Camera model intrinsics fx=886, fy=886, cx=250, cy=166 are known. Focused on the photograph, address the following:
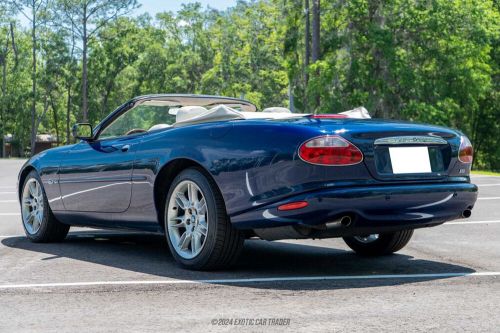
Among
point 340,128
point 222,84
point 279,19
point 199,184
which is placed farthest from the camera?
point 222,84

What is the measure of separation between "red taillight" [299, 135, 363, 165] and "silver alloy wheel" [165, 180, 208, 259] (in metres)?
0.94

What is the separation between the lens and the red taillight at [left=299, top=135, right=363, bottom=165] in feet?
18.7

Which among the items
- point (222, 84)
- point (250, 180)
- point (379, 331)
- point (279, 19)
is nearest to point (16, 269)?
point (250, 180)

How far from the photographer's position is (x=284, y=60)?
1834 inches

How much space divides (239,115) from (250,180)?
2.74 feet

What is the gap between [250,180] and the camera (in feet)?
19.4

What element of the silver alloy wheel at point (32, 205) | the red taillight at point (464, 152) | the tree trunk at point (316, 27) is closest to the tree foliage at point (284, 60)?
the tree trunk at point (316, 27)

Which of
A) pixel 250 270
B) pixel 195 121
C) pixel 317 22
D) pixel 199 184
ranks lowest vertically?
pixel 250 270

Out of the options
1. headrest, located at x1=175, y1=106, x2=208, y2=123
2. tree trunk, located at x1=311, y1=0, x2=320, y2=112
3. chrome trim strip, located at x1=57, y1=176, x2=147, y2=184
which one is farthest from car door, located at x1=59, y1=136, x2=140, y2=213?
tree trunk, located at x1=311, y1=0, x2=320, y2=112

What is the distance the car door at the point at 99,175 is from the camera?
281 inches

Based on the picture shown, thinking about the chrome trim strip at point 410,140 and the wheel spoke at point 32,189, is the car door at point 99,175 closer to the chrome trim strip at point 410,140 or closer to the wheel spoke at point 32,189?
the wheel spoke at point 32,189

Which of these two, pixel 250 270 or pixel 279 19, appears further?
pixel 279 19

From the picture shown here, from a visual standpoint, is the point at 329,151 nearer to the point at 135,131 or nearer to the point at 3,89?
the point at 135,131

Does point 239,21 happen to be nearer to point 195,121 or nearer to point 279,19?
point 279,19
